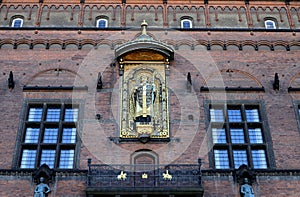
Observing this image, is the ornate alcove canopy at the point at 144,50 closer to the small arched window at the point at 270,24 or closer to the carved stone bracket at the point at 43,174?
the small arched window at the point at 270,24

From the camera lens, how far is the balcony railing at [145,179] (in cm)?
1888

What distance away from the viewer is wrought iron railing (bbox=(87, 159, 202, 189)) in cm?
1923

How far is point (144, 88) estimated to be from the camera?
73.2 feet

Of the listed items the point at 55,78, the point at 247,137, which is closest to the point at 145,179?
the point at 247,137

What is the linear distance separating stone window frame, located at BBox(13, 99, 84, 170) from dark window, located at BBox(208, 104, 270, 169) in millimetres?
4737

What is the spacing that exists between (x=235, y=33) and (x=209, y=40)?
118cm

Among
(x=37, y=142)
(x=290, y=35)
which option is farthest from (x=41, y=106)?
(x=290, y=35)

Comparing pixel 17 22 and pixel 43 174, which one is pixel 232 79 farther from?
pixel 17 22

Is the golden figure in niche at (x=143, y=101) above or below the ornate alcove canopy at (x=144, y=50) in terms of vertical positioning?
below

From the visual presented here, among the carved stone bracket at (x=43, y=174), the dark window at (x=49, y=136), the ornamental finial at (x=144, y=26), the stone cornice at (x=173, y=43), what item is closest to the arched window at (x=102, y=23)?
the stone cornice at (x=173, y=43)

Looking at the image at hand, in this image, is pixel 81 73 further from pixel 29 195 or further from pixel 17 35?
pixel 29 195

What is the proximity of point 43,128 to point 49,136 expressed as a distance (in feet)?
1.19

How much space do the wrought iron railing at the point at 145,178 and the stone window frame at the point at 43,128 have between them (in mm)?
1378

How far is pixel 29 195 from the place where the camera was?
769 inches
